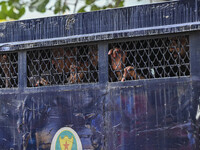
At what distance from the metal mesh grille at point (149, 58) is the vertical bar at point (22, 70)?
123 centimetres

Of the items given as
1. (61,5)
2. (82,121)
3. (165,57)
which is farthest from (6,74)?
(61,5)

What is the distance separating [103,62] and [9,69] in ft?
4.86

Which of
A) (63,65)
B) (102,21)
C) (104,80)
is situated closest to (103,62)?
(104,80)

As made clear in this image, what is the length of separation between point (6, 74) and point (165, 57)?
2.25 meters

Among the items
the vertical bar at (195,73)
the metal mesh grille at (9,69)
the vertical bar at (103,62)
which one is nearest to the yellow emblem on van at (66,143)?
the vertical bar at (103,62)

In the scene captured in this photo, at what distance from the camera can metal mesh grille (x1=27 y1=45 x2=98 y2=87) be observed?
5.18 metres

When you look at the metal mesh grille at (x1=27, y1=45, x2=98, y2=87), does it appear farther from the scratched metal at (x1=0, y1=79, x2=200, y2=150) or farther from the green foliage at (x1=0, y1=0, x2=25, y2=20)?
the green foliage at (x1=0, y1=0, x2=25, y2=20)

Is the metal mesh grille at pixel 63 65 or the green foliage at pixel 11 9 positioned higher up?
the green foliage at pixel 11 9

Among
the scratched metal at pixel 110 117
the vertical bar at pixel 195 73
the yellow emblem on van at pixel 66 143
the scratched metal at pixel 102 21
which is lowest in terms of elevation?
the yellow emblem on van at pixel 66 143

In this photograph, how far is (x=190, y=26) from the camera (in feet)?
14.2

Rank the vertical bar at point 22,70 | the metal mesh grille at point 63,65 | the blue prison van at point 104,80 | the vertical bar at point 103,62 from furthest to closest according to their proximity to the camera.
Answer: the vertical bar at point 22,70 < the metal mesh grille at point 63,65 < the vertical bar at point 103,62 < the blue prison van at point 104,80

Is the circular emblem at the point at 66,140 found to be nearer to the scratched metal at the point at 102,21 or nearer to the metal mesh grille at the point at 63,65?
the metal mesh grille at the point at 63,65

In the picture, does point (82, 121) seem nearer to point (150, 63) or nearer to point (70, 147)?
point (70, 147)

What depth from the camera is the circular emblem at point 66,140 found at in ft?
16.6
